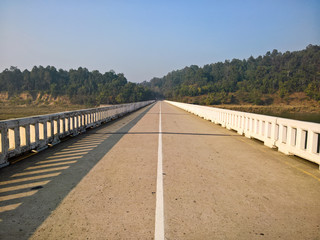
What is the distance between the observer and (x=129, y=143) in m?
10.0

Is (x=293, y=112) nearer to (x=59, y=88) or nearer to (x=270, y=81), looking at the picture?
(x=270, y=81)

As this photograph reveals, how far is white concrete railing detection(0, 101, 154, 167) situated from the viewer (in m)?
6.78

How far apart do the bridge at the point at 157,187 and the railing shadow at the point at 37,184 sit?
2 centimetres

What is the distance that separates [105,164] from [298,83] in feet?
346

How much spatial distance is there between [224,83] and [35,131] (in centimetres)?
15236

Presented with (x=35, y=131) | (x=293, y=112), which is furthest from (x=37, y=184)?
(x=293, y=112)

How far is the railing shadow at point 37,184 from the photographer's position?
356cm

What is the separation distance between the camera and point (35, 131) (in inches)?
331

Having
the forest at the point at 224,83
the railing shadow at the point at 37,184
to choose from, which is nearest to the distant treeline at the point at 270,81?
the forest at the point at 224,83

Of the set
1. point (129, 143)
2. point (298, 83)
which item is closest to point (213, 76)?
point (298, 83)

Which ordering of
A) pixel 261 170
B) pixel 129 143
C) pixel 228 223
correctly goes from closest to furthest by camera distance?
1. pixel 228 223
2. pixel 261 170
3. pixel 129 143

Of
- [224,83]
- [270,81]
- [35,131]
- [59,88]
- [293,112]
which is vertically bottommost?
[293,112]

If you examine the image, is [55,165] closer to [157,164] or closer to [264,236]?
[157,164]

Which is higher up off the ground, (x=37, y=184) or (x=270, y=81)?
(x=270, y=81)
